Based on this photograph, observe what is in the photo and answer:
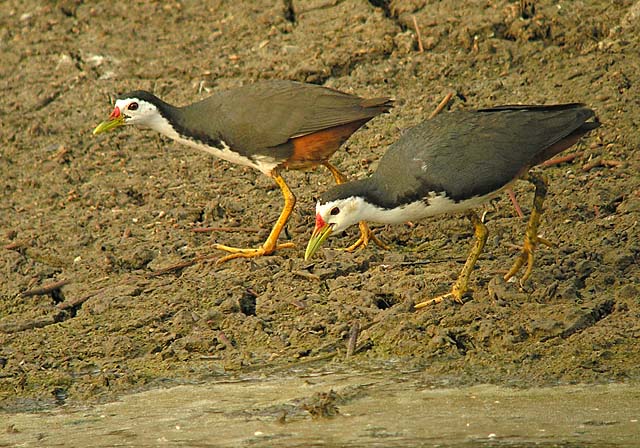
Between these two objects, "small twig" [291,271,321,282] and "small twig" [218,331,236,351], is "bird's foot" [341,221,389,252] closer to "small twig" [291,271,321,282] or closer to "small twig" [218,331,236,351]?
"small twig" [291,271,321,282]

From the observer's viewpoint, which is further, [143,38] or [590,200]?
[143,38]

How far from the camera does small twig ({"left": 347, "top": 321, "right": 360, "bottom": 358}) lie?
239 inches

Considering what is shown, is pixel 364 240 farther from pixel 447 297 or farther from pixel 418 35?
pixel 418 35

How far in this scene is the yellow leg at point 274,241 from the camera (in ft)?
23.8

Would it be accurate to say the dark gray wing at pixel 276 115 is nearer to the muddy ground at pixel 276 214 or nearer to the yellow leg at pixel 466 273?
the muddy ground at pixel 276 214

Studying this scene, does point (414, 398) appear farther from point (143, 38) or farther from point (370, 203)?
point (143, 38)

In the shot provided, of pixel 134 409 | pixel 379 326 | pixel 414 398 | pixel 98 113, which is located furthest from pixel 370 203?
pixel 98 113

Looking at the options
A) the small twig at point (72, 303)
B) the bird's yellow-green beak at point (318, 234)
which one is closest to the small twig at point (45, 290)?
the small twig at point (72, 303)

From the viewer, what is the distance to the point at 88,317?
266 inches

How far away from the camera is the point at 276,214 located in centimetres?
784

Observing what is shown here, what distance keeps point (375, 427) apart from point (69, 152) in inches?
177

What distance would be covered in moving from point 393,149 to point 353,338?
111 centimetres

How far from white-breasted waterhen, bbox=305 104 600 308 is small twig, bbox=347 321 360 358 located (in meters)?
0.41

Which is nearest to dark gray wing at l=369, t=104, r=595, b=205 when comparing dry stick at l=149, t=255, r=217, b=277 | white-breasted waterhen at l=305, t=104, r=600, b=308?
white-breasted waterhen at l=305, t=104, r=600, b=308
